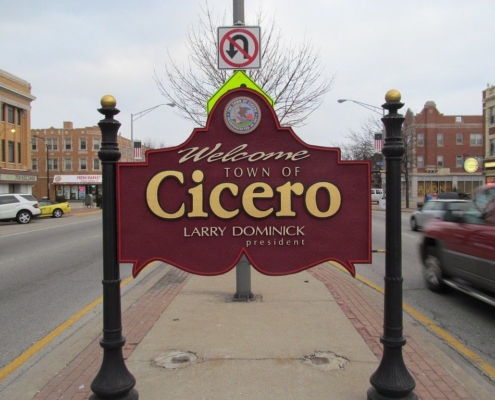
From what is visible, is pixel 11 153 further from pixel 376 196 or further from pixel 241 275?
pixel 241 275

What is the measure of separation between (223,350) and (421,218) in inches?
607

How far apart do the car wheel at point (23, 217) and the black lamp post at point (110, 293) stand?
991 inches

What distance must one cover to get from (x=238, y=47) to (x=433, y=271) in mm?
4842

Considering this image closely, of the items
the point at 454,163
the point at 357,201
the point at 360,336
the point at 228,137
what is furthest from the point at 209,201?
the point at 454,163

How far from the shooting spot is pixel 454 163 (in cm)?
5912

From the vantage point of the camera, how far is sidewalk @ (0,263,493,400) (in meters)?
3.68

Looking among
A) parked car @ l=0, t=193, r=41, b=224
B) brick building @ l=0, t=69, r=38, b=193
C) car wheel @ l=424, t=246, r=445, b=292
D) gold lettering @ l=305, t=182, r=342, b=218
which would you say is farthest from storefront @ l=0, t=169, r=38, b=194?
gold lettering @ l=305, t=182, r=342, b=218

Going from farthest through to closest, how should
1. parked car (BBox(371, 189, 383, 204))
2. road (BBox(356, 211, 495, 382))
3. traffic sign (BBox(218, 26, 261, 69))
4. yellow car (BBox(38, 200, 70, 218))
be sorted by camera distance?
parked car (BBox(371, 189, 383, 204)) < yellow car (BBox(38, 200, 70, 218)) < traffic sign (BBox(218, 26, 261, 69)) < road (BBox(356, 211, 495, 382))

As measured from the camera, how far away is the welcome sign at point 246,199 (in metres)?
3.42

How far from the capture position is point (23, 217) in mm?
25672

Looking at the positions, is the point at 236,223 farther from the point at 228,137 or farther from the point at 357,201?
the point at 357,201

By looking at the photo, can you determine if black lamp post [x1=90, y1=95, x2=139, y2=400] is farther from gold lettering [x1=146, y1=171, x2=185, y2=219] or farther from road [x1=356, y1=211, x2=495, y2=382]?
road [x1=356, y1=211, x2=495, y2=382]

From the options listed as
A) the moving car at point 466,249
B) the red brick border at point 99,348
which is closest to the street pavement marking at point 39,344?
the red brick border at point 99,348

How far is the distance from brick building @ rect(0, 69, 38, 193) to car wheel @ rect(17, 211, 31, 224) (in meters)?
16.4
